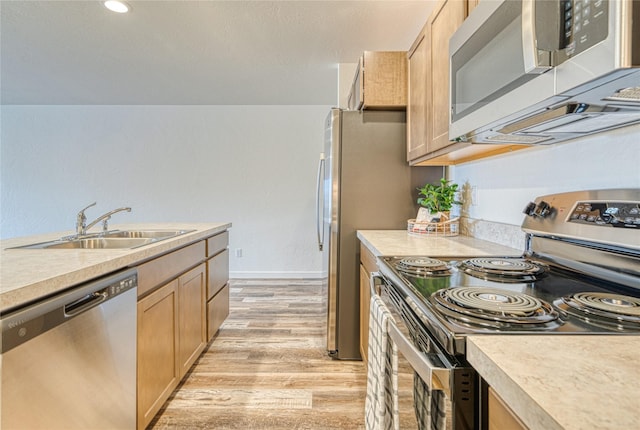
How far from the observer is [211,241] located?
7.82ft

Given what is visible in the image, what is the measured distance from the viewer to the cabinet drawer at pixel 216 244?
234cm

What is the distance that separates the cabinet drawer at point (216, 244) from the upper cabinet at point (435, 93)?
1521 millimetres

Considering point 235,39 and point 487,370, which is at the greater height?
point 235,39

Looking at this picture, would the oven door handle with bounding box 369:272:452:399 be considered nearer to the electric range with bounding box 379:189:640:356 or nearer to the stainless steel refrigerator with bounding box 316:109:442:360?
the electric range with bounding box 379:189:640:356

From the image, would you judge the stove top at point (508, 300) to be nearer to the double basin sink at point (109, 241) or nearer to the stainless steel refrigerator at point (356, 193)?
the stainless steel refrigerator at point (356, 193)

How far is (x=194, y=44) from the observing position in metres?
2.71

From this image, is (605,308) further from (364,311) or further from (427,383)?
(364,311)

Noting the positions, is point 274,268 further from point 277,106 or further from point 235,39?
point 235,39

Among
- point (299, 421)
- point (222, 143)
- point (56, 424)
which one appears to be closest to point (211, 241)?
point (299, 421)

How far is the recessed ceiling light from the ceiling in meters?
0.05

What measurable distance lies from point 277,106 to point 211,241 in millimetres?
2667

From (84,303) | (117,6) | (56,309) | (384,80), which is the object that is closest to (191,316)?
(84,303)

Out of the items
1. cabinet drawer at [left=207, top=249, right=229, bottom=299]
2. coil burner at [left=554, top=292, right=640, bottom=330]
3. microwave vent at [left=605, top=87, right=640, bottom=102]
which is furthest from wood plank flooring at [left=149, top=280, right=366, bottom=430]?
microwave vent at [left=605, top=87, right=640, bottom=102]

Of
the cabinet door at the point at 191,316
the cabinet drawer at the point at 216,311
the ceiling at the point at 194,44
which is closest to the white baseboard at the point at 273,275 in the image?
the cabinet drawer at the point at 216,311
